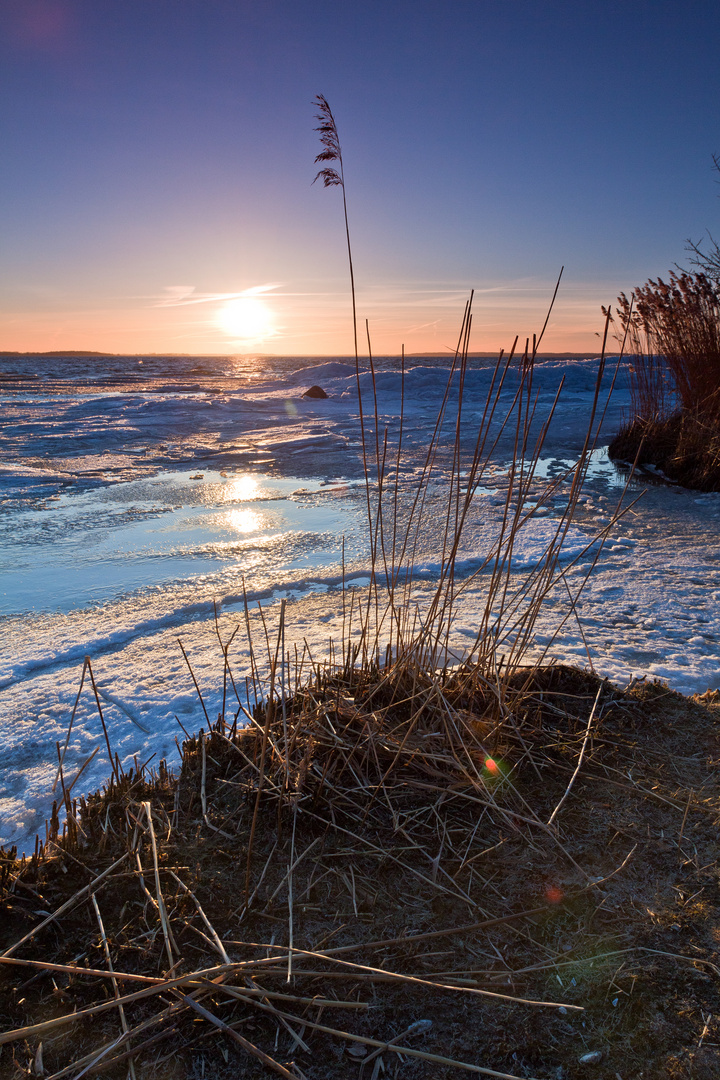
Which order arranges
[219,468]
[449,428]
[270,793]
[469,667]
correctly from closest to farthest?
[270,793]
[469,667]
[219,468]
[449,428]

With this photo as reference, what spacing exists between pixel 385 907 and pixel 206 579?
2.68m

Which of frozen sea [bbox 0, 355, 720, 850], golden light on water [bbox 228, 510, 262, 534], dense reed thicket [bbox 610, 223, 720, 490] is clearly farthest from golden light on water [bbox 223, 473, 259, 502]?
dense reed thicket [bbox 610, 223, 720, 490]

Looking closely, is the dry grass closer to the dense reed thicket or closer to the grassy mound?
the dense reed thicket

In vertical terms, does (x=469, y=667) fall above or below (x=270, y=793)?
above

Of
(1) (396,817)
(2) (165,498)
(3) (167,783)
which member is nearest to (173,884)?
(3) (167,783)

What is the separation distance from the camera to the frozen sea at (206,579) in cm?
234

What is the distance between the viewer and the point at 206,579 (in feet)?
12.4

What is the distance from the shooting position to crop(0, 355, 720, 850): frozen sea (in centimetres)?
234

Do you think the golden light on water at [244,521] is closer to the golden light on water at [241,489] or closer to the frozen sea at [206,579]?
the frozen sea at [206,579]

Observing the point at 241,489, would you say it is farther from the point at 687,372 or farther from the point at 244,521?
the point at 687,372

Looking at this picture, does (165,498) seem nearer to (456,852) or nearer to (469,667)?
(469,667)

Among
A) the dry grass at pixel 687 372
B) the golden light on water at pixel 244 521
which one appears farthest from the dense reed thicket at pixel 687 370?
the golden light on water at pixel 244 521

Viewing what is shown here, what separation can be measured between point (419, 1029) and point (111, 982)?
586 millimetres

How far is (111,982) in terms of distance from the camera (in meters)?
1.16
